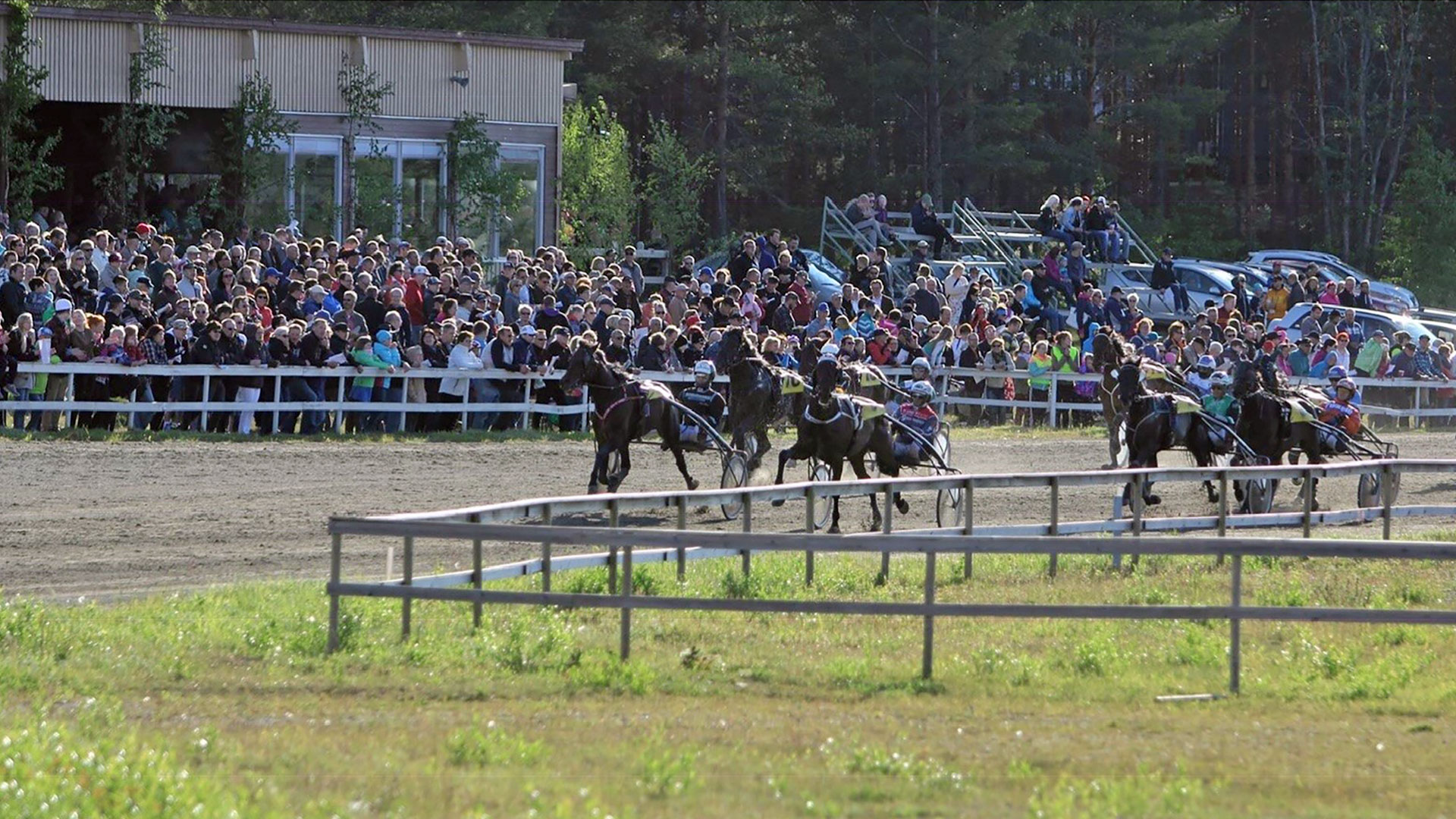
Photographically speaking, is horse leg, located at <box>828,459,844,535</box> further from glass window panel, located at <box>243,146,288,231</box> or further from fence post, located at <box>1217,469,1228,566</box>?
glass window panel, located at <box>243,146,288,231</box>

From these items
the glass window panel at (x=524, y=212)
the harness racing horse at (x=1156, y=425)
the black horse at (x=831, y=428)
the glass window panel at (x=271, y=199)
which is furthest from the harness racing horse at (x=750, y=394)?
the glass window panel at (x=524, y=212)

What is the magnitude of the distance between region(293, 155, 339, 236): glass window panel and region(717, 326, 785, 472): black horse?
13.3m

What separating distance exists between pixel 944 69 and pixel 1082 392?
23123 mm

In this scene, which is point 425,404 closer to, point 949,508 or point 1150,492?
point 949,508

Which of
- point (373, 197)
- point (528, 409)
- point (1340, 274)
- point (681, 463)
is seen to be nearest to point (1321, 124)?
point (1340, 274)

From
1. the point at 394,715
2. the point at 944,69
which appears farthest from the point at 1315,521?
the point at 944,69

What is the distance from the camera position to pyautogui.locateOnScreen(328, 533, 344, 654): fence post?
10953 mm

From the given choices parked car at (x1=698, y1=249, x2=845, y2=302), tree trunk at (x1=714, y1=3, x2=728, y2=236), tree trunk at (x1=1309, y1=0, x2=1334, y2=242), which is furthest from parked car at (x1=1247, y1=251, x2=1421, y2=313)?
tree trunk at (x1=714, y1=3, x2=728, y2=236)

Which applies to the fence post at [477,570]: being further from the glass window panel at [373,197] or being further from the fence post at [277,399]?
the glass window panel at [373,197]

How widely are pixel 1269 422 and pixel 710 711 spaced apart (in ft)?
37.9

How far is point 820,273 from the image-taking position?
33031mm

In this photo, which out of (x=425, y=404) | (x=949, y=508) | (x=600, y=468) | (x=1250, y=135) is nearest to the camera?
(x=949, y=508)

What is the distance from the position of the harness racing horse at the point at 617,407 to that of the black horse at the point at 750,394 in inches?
24.9

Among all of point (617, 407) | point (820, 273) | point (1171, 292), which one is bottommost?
point (617, 407)
